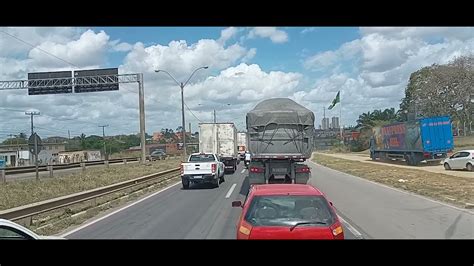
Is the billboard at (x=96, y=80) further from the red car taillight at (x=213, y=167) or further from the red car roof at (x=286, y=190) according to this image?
the red car roof at (x=286, y=190)

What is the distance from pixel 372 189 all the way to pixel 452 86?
4793 centimetres

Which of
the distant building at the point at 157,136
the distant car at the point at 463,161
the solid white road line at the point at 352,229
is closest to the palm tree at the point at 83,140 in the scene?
the distant building at the point at 157,136

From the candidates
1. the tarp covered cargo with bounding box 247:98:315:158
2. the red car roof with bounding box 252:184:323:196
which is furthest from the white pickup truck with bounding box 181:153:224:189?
the red car roof with bounding box 252:184:323:196

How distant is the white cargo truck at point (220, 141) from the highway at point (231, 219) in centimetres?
1984

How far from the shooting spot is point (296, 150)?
67.4ft

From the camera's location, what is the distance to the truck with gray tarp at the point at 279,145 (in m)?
20.4

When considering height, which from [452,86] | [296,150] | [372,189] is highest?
[452,86]

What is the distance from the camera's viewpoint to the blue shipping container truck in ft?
133

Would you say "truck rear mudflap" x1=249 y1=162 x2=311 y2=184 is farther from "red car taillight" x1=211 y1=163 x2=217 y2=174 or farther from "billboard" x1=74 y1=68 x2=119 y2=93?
"billboard" x1=74 y1=68 x2=119 y2=93

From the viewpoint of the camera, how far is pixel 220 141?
41.6m
